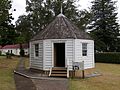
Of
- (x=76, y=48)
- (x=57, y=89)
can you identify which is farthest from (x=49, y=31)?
(x=57, y=89)

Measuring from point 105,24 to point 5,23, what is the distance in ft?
76.1

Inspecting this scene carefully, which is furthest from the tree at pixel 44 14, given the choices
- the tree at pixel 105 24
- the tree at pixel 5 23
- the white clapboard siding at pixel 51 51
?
the white clapboard siding at pixel 51 51

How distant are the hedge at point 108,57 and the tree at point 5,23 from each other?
15.4 meters

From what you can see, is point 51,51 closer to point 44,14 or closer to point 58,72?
point 58,72

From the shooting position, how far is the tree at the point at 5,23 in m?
27.9

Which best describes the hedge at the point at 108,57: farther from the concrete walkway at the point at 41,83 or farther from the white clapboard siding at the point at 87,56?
the concrete walkway at the point at 41,83

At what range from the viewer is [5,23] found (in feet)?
122

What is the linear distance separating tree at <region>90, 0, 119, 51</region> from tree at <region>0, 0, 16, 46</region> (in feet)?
59.1

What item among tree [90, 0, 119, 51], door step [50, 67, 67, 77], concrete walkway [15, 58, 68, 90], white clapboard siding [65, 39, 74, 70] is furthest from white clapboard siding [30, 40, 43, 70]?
tree [90, 0, 119, 51]

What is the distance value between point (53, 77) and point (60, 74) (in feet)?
2.51

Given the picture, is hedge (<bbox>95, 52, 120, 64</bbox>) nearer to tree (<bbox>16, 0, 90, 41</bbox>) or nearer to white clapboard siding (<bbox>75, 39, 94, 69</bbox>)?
tree (<bbox>16, 0, 90, 41</bbox>)

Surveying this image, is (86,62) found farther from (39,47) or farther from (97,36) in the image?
(97,36)

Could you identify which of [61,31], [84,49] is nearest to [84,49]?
[84,49]

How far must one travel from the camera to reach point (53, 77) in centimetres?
1866
